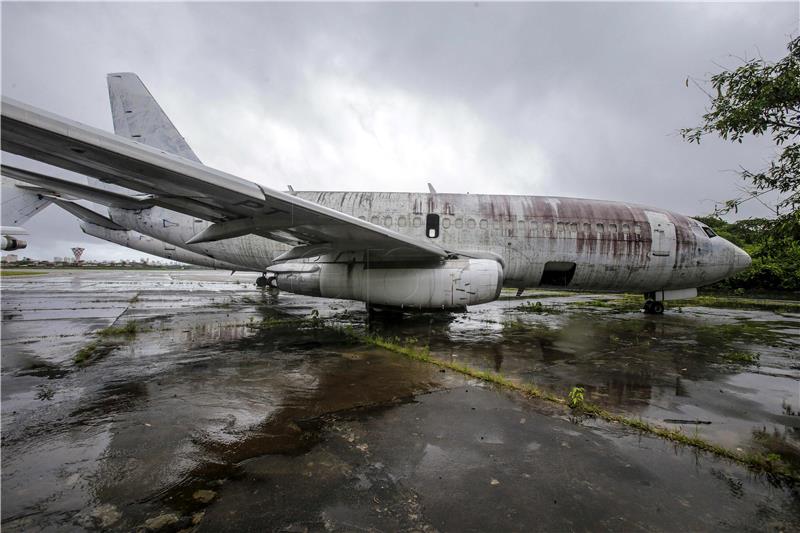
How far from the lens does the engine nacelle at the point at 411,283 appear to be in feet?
24.2

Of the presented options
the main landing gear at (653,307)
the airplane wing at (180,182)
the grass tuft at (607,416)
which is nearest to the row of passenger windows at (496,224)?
the airplane wing at (180,182)

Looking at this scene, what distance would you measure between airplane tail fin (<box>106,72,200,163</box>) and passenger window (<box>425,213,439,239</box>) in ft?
24.7

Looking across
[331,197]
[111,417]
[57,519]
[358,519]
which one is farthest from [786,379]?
[331,197]

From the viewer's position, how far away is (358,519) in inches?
79.1

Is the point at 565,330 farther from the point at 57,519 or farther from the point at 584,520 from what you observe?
the point at 57,519

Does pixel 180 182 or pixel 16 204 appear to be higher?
pixel 16 204

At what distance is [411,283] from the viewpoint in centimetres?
757

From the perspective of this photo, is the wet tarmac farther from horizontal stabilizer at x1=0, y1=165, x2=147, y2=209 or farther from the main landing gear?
the main landing gear

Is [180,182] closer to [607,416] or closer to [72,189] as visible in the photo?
[72,189]

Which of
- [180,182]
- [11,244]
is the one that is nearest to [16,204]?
[180,182]

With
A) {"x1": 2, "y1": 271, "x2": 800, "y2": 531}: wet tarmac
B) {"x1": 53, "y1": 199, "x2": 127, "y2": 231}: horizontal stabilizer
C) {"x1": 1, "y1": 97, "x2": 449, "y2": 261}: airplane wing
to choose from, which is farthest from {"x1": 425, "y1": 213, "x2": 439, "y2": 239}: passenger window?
{"x1": 53, "y1": 199, "x2": 127, "y2": 231}: horizontal stabilizer

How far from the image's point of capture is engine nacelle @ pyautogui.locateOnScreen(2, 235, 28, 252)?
26234mm

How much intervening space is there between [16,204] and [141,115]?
5.29m

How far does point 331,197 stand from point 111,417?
24.0 feet
